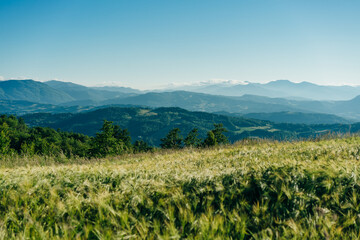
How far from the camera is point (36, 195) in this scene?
10.5ft

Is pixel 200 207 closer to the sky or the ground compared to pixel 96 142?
closer to the sky

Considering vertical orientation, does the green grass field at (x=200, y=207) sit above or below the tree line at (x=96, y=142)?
above

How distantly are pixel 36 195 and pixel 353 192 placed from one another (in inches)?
164

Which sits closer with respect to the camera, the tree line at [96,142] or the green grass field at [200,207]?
the green grass field at [200,207]

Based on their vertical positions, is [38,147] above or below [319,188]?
below

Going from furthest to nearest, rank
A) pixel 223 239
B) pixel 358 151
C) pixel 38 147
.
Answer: pixel 38 147, pixel 358 151, pixel 223 239

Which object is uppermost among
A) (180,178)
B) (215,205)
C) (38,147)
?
(180,178)

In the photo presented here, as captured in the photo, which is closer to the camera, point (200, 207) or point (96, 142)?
point (200, 207)

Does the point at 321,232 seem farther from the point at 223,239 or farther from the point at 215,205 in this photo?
the point at 215,205

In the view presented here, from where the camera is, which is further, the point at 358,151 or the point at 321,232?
the point at 358,151

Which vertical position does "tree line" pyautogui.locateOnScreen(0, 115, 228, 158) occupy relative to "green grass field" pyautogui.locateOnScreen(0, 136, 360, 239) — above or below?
below

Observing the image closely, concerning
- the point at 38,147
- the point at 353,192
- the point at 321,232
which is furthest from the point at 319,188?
the point at 38,147

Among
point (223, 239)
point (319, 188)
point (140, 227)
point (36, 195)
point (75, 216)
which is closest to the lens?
point (223, 239)

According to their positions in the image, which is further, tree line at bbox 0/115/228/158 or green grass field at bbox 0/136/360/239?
tree line at bbox 0/115/228/158
